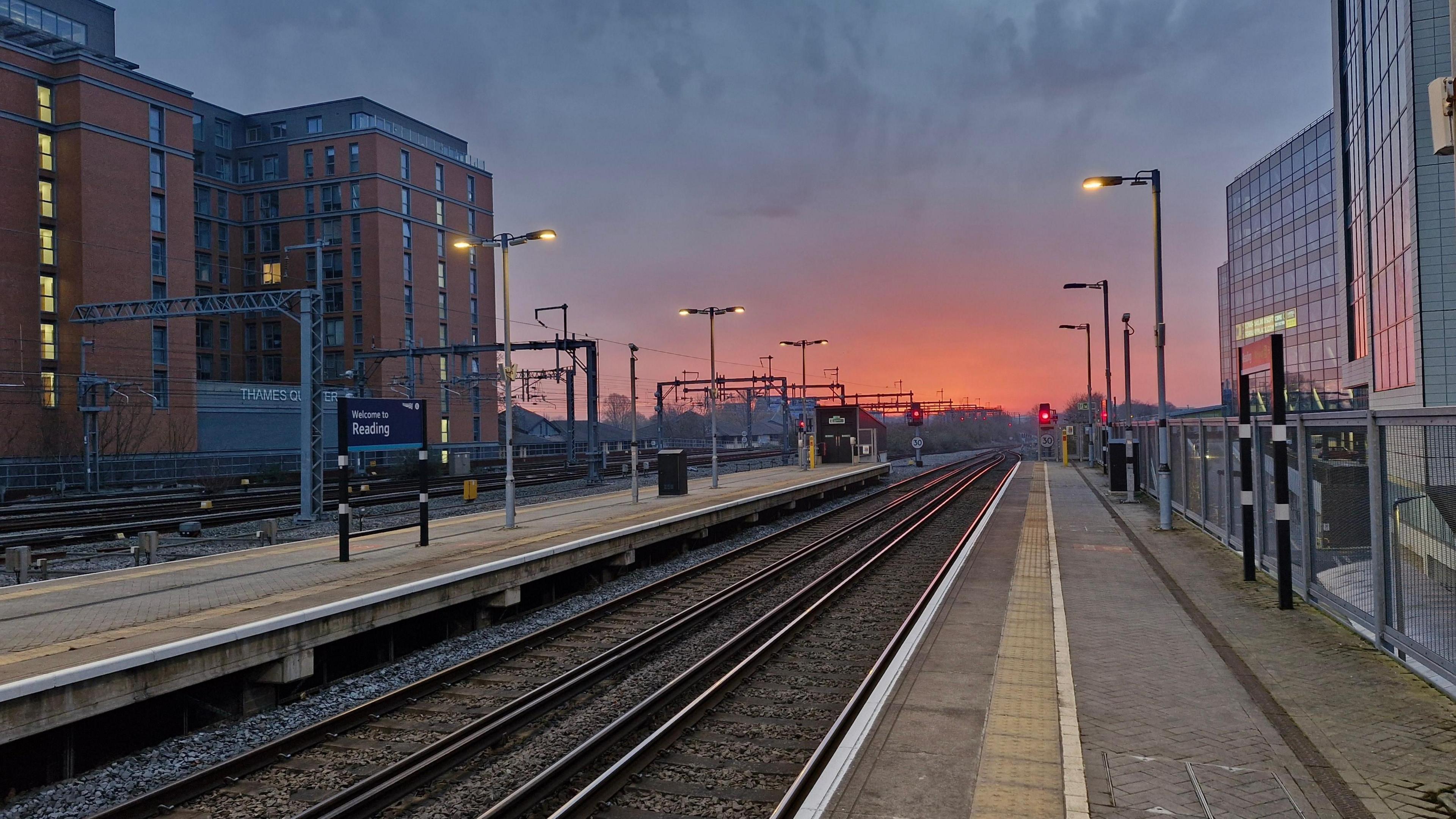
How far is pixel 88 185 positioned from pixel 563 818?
2227 inches

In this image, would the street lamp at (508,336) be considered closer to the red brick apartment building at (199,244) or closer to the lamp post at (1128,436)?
the lamp post at (1128,436)

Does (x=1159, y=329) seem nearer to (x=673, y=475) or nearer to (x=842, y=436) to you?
(x=673, y=475)

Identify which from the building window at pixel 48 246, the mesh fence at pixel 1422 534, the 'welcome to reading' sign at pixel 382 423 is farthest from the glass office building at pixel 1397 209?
the building window at pixel 48 246

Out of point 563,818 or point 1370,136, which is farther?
point 1370,136

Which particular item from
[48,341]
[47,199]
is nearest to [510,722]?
[48,341]

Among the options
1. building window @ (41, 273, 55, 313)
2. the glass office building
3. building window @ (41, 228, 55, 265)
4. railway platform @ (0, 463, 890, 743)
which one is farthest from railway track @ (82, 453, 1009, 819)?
building window @ (41, 228, 55, 265)

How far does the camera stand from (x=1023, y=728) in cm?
657

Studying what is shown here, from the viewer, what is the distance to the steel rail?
6.05 m

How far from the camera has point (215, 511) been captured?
91.1 feet

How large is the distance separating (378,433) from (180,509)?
59.1ft

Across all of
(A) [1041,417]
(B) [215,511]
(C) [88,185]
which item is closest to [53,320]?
(C) [88,185]

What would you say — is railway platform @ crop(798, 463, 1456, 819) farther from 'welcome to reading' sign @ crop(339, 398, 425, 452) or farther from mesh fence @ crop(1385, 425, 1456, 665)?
'welcome to reading' sign @ crop(339, 398, 425, 452)

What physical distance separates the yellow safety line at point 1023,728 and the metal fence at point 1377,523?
292cm

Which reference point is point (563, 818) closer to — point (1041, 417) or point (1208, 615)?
point (1208, 615)
